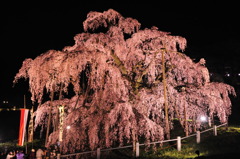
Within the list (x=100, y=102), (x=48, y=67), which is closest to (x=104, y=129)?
(x=100, y=102)

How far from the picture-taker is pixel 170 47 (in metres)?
11.0

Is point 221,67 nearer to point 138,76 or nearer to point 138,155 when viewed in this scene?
point 138,76

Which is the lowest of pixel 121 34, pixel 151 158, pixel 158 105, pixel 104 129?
pixel 151 158

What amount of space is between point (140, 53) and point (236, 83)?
2298 cm

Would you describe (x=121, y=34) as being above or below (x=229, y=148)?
above

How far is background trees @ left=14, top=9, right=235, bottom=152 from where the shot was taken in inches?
319

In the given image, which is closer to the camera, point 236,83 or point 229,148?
point 229,148

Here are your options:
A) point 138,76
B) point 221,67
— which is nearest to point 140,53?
point 138,76

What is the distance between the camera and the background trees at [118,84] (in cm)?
809

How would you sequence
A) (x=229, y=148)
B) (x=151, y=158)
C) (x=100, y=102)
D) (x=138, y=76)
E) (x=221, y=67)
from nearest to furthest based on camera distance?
(x=100, y=102)
(x=151, y=158)
(x=229, y=148)
(x=138, y=76)
(x=221, y=67)

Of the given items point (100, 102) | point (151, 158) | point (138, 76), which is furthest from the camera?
point (138, 76)

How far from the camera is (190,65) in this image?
37.7 ft

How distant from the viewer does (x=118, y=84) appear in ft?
26.9

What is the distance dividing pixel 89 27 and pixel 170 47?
13.3 feet
